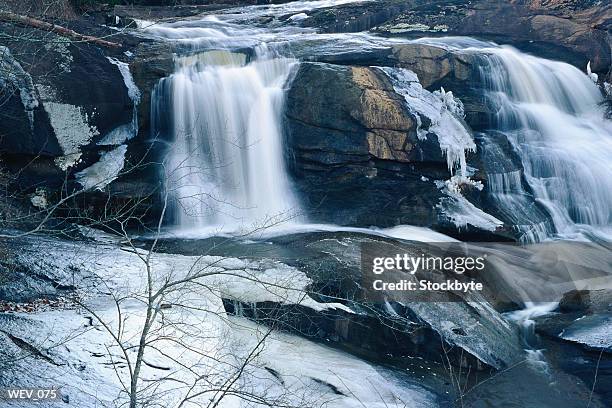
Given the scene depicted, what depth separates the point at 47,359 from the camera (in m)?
5.16

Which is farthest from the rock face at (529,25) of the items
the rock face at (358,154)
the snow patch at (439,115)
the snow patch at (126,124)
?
the snow patch at (126,124)

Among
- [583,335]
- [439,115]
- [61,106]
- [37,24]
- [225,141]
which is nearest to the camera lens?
[583,335]

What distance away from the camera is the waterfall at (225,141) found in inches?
425

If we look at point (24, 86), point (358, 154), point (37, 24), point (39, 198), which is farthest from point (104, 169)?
point (358, 154)

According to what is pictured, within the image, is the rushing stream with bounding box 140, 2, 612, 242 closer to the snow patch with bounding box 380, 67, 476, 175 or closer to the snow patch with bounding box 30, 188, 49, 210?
the snow patch with bounding box 380, 67, 476, 175

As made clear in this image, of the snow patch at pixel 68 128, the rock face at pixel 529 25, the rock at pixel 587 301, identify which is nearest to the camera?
the rock at pixel 587 301

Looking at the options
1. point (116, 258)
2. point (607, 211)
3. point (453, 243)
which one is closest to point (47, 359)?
point (116, 258)

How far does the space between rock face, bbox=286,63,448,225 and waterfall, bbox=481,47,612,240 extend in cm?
148

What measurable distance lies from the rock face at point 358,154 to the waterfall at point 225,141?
0.42m

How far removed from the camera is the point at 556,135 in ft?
43.4

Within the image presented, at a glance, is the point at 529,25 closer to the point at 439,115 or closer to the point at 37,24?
the point at 439,115

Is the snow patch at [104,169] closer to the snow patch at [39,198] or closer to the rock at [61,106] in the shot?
the rock at [61,106]

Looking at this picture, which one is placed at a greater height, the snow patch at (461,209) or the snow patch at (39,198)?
the snow patch at (39,198)

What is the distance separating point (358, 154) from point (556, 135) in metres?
4.52
